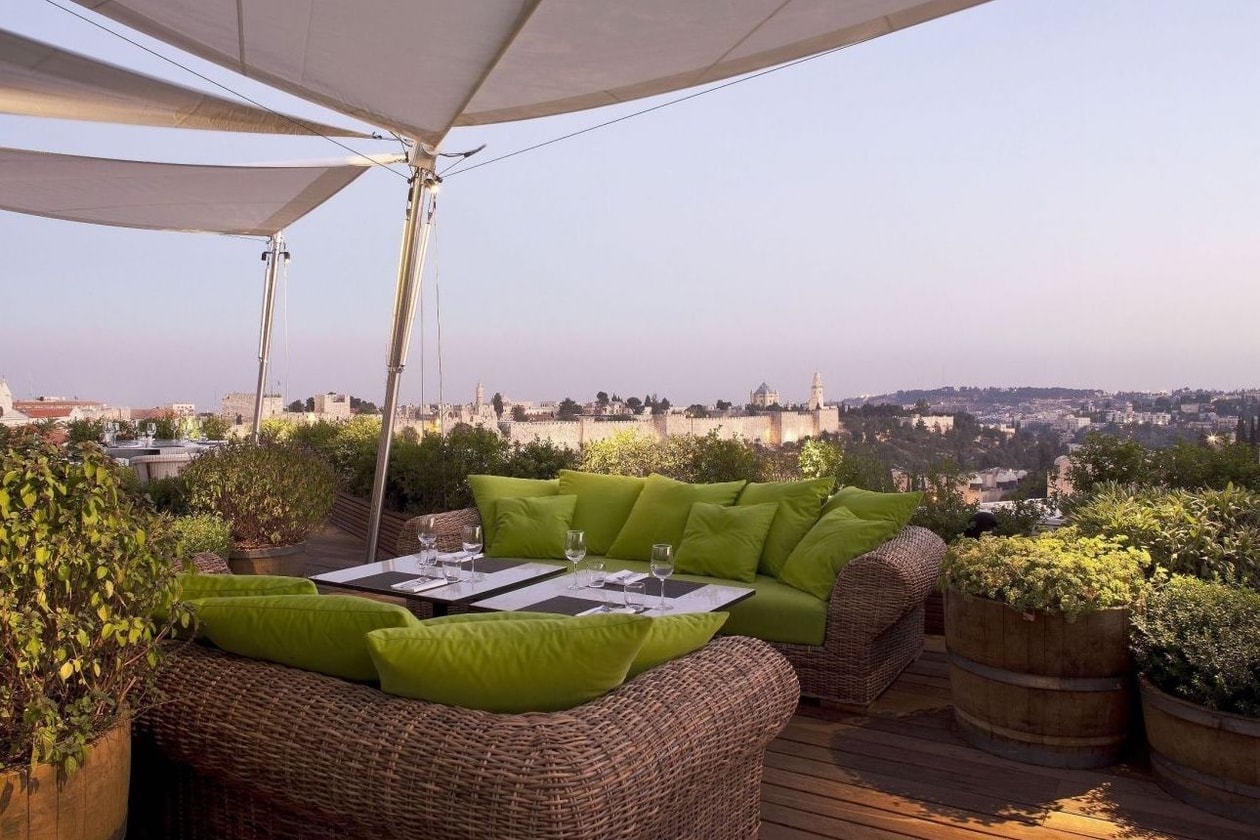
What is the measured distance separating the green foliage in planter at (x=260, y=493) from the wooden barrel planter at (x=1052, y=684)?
180 inches

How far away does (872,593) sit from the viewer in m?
4.00

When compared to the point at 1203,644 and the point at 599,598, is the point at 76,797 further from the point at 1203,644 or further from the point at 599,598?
the point at 1203,644

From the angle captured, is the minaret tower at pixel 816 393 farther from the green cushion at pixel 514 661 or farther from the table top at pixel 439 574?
the green cushion at pixel 514 661

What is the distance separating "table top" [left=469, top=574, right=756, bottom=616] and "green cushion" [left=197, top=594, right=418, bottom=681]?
4.32 feet

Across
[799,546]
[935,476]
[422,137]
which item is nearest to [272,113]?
[422,137]

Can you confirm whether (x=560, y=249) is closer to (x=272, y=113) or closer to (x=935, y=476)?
(x=272, y=113)

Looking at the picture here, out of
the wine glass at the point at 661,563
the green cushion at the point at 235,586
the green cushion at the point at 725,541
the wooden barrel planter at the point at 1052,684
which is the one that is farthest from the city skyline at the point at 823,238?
the green cushion at the point at 235,586

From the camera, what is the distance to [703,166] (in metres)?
9.48

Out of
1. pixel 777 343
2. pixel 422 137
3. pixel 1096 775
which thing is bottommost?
pixel 1096 775

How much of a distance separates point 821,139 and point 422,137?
4.33 meters

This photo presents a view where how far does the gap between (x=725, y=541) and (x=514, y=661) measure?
2.80 m

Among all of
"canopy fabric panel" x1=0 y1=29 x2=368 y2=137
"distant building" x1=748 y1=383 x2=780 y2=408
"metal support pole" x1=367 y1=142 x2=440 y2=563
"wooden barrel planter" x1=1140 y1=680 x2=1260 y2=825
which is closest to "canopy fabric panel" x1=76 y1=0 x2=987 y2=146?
"canopy fabric panel" x1=0 y1=29 x2=368 y2=137

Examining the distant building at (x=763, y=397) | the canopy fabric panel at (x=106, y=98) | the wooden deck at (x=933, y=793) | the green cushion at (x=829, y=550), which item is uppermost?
the canopy fabric panel at (x=106, y=98)

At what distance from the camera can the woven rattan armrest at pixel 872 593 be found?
3.98m
